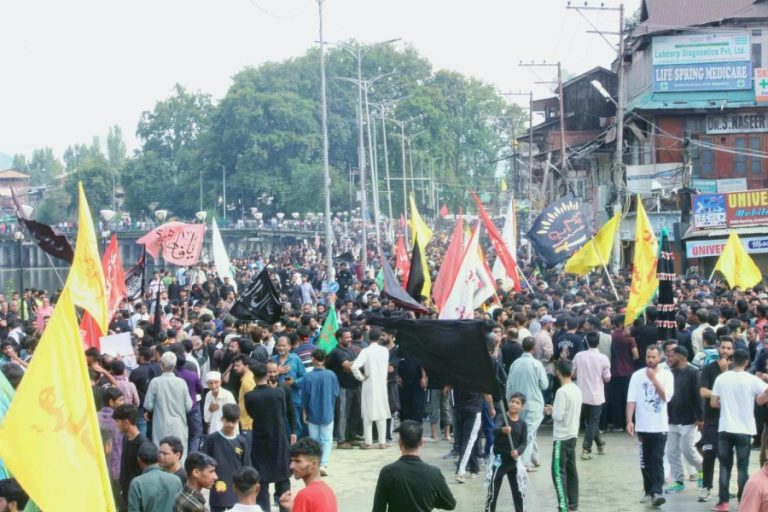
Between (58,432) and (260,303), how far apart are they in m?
10.2

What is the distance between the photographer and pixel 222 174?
10406 centimetres

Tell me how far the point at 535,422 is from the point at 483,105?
94.0 metres

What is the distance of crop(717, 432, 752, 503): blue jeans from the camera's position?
452 inches

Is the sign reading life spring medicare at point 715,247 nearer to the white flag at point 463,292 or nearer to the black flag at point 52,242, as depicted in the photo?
the white flag at point 463,292

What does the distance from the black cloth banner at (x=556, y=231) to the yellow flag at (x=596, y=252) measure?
1.71m

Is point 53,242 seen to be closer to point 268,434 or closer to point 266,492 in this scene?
point 268,434

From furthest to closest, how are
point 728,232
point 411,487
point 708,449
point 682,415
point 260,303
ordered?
1. point 728,232
2. point 260,303
3. point 682,415
4. point 708,449
5. point 411,487

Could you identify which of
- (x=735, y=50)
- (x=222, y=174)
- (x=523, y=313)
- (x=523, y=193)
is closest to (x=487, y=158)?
(x=523, y=193)

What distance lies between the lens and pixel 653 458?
1222cm

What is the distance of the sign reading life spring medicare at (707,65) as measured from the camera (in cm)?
4722

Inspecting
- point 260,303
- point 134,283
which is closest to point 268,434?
point 260,303

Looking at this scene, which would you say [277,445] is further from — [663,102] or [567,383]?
[663,102]

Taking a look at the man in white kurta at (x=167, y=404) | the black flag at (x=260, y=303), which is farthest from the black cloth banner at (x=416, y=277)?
the man in white kurta at (x=167, y=404)

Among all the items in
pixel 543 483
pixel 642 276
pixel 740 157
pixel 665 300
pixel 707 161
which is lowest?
pixel 543 483
